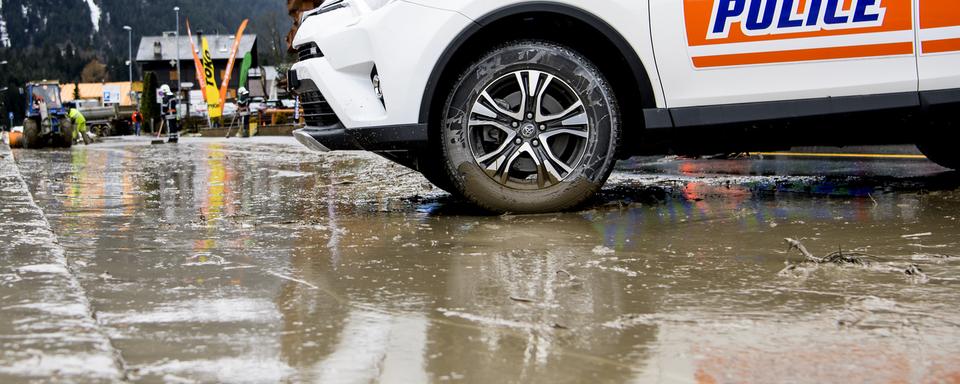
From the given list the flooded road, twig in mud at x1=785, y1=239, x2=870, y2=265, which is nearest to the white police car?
the flooded road

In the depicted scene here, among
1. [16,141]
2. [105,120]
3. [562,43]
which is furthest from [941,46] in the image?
[105,120]

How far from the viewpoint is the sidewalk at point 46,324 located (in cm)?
203

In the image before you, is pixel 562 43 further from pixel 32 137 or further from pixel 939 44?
pixel 32 137

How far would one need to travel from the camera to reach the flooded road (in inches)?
84.3

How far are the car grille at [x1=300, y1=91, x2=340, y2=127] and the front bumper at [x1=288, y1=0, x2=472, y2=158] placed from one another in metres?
0.01

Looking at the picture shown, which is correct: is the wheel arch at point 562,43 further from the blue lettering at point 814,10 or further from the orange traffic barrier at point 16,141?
the orange traffic barrier at point 16,141

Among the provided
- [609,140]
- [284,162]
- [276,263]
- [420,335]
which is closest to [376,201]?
[609,140]

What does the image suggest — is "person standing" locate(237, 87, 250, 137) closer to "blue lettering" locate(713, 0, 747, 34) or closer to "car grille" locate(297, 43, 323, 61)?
"car grille" locate(297, 43, 323, 61)

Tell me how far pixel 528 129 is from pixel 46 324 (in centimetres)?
273

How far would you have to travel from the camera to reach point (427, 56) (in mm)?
4723

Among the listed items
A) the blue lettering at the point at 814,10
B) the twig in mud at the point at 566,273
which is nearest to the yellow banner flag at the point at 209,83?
the blue lettering at the point at 814,10

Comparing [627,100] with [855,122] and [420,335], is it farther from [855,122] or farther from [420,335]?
[420,335]

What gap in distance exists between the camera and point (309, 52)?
5066mm

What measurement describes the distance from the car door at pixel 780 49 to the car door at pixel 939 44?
0.16ft
